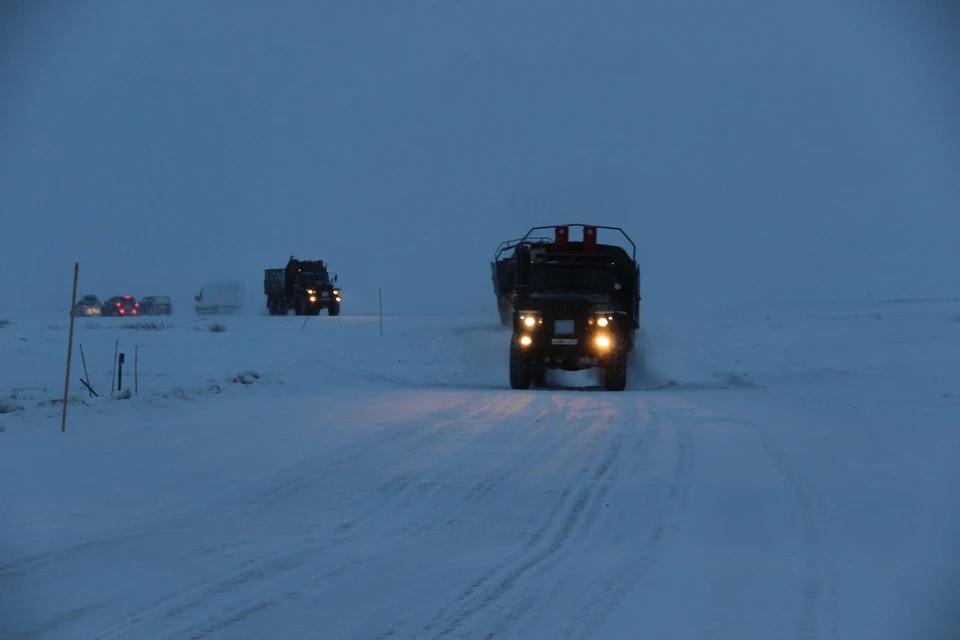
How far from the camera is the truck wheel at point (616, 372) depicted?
57.5 ft

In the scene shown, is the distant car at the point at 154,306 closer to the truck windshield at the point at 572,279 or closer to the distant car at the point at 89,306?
the distant car at the point at 89,306

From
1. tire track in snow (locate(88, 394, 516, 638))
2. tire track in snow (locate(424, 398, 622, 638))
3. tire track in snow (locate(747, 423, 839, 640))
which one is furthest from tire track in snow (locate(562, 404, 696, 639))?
tire track in snow (locate(88, 394, 516, 638))

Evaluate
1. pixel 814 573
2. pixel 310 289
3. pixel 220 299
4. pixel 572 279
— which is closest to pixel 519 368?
pixel 572 279

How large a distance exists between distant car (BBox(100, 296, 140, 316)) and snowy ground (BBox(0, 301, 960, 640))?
44.7m

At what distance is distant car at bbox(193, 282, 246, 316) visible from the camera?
5662 cm

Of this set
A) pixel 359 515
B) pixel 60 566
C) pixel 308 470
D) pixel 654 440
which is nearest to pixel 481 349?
pixel 654 440

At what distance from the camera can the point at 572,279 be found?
1831 cm

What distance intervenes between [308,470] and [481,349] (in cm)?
1698

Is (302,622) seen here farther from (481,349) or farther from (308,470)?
(481,349)

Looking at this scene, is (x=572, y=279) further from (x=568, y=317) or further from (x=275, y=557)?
(x=275, y=557)

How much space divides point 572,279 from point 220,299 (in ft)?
139

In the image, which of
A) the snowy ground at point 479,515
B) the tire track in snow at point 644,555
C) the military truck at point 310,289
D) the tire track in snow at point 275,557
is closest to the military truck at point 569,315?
the snowy ground at point 479,515

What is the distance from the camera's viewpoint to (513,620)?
16.8 feet

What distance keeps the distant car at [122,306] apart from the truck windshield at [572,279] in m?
46.6
